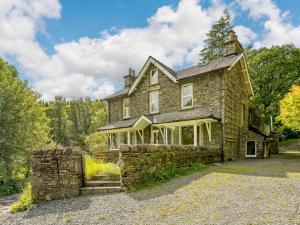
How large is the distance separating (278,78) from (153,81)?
661 inches

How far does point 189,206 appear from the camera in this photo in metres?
6.61

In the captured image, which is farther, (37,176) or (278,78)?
(278,78)

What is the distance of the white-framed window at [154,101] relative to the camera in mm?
21719

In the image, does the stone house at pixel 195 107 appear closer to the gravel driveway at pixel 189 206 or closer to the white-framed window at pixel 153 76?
the white-framed window at pixel 153 76

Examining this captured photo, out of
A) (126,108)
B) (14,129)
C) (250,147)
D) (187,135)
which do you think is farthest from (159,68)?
(14,129)

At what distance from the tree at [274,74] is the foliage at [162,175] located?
2230 centimetres

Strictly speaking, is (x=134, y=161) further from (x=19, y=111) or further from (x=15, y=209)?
(x=19, y=111)

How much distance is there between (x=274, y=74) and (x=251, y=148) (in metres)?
13.3

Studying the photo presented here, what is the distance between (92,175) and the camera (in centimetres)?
972

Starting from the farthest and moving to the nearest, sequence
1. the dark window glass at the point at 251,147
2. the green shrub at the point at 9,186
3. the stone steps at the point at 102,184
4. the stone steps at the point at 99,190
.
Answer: the dark window glass at the point at 251,147 → the green shrub at the point at 9,186 → the stone steps at the point at 102,184 → the stone steps at the point at 99,190

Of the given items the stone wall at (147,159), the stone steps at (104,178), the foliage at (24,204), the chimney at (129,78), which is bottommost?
the foliage at (24,204)

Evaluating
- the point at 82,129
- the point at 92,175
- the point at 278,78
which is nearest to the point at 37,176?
the point at 92,175

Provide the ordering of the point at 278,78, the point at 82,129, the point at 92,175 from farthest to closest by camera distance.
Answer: the point at 82,129 → the point at 278,78 → the point at 92,175

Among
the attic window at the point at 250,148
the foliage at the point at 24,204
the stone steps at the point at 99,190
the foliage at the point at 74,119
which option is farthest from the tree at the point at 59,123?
the stone steps at the point at 99,190
